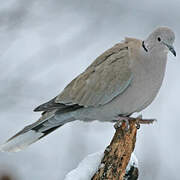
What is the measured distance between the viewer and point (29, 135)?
5.37 metres

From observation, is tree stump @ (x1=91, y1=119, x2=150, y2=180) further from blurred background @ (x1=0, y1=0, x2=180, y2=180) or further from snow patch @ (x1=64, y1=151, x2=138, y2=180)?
blurred background @ (x1=0, y1=0, x2=180, y2=180)

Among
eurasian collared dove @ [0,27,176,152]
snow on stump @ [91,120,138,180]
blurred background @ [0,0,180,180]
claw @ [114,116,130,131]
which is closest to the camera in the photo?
snow on stump @ [91,120,138,180]

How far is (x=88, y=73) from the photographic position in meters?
A: 5.34

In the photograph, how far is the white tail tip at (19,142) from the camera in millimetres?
5332

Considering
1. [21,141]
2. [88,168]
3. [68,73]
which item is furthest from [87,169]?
[68,73]

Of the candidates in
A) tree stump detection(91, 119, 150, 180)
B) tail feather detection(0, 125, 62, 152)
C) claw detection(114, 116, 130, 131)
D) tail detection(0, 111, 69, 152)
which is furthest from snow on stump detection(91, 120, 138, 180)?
tail feather detection(0, 125, 62, 152)

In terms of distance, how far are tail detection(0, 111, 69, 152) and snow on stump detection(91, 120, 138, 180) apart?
0.97m

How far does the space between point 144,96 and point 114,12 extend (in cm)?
372

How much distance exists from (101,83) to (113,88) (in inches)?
5.5

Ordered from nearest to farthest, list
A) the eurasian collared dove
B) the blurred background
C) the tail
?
the eurasian collared dove < the tail < the blurred background

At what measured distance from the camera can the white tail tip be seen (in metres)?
5.33

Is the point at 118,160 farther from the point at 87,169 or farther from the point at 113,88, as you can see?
the point at 113,88

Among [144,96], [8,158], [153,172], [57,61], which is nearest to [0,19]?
[144,96]

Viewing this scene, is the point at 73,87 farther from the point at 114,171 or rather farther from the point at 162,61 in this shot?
the point at 114,171
